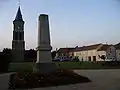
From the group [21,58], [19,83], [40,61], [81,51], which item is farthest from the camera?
[81,51]

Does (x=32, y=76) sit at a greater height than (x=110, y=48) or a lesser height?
lesser

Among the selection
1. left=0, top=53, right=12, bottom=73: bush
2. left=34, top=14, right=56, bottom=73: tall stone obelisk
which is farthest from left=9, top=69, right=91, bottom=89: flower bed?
left=0, top=53, right=12, bottom=73: bush

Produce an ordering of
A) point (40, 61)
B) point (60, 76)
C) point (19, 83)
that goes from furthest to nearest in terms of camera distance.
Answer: point (40, 61), point (60, 76), point (19, 83)

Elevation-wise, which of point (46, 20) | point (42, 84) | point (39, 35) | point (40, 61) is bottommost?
point (42, 84)

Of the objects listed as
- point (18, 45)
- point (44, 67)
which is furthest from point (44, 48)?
point (18, 45)

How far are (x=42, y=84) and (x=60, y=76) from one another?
7.28 ft

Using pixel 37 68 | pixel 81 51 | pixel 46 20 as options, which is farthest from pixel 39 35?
pixel 81 51

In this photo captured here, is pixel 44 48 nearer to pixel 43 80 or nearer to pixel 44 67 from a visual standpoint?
pixel 44 67

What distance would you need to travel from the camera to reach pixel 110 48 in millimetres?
94438

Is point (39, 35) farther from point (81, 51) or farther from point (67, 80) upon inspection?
point (81, 51)

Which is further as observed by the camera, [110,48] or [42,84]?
[110,48]

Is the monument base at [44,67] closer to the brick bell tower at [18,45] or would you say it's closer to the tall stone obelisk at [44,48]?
the tall stone obelisk at [44,48]

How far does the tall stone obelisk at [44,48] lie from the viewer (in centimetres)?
1809

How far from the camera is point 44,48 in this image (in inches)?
726
